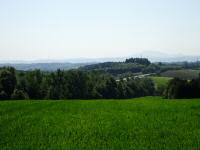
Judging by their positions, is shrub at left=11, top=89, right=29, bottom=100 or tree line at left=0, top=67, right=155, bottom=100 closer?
shrub at left=11, top=89, right=29, bottom=100

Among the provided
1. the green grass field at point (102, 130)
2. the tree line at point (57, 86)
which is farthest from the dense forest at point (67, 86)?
the green grass field at point (102, 130)

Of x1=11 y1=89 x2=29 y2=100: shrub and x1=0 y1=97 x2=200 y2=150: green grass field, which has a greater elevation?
x1=0 y1=97 x2=200 y2=150: green grass field

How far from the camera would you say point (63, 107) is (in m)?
35.7

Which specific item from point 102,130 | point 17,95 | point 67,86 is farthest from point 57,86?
point 102,130

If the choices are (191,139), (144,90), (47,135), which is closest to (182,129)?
(191,139)

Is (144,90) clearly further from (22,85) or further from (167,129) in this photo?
(167,129)

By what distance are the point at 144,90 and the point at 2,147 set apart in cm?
15476

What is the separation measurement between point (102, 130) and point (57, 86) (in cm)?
9899

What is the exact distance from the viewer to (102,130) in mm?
22219

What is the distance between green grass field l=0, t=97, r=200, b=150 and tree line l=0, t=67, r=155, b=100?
68.4 m

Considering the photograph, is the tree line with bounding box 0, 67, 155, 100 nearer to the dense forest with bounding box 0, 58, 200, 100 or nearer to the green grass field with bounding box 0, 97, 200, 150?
the dense forest with bounding box 0, 58, 200, 100

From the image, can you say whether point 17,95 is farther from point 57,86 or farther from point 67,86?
point 67,86

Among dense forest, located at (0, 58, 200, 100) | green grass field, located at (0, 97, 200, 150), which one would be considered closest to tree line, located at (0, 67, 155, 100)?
dense forest, located at (0, 58, 200, 100)

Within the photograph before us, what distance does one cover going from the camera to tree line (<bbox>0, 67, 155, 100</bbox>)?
99188 mm
